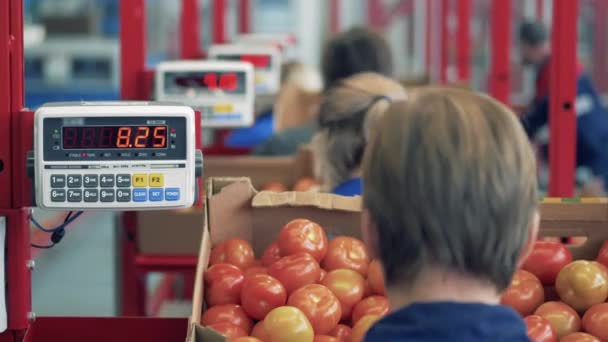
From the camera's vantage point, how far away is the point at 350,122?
10.8ft

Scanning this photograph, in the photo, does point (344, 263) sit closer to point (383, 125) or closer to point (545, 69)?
point (383, 125)

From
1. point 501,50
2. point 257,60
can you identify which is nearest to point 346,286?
point 257,60

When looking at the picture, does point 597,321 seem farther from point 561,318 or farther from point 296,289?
point 296,289

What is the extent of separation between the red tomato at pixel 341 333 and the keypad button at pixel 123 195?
55cm

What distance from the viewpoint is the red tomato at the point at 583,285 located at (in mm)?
2297

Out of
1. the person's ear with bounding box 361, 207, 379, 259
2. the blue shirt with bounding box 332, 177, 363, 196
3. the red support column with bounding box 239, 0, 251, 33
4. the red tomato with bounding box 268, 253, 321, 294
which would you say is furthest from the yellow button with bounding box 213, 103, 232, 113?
the red support column with bounding box 239, 0, 251, 33

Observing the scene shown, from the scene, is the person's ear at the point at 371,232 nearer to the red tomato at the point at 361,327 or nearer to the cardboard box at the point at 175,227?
the red tomato at the point at 361,327

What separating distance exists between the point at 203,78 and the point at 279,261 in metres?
1.51

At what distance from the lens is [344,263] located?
8.01ft

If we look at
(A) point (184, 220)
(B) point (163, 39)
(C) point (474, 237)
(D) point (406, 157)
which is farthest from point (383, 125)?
(B) point (163, 39)

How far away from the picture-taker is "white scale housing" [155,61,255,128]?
363 cm

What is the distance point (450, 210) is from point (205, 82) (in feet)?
8.09

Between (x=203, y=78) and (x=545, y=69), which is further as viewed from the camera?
(x=545, y=69)

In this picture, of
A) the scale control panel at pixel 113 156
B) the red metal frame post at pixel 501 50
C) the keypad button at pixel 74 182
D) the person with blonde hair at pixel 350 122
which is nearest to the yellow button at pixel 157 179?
the scale control panel at pixel 113 156
